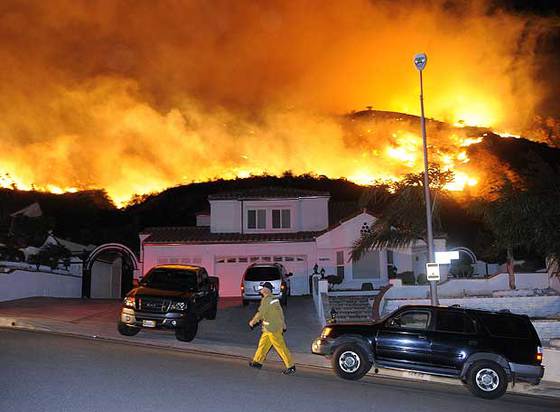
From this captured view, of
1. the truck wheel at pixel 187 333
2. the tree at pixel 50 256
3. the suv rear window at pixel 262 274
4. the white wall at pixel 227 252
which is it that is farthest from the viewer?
the white wall at pixel 227 252

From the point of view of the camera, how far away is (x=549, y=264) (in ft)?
72.2

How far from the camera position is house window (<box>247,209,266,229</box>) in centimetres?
3064

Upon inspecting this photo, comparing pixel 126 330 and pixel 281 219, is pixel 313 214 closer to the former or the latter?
pixel 281 219

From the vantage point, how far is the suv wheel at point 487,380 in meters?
10.2

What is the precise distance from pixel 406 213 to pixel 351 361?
12.8m

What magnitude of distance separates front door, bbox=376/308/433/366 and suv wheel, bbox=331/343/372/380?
1.09 ft

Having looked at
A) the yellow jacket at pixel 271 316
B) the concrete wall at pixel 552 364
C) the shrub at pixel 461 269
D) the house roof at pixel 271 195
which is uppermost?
the house roof at pixel 271 195

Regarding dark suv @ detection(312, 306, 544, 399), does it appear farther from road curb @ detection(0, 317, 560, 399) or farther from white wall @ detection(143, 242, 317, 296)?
white wall @ detection(143, 242, 317, 296)

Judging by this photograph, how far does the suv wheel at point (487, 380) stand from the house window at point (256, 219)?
20915 millimetres

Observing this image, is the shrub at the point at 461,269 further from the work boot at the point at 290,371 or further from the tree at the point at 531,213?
the work boot at the point at 290,371

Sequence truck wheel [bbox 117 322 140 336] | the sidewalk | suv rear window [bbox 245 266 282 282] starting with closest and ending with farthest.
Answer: the sidewalk, truck wheel [bbox 117 322 140 336], suv rear window [bbox 245 266 282 282]

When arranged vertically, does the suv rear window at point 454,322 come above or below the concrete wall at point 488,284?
below

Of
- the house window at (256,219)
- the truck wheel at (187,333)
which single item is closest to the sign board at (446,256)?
the truck wheel at (187,333)

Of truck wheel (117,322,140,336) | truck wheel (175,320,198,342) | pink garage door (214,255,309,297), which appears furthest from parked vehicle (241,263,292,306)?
pink garage door (214,255,309,297)
